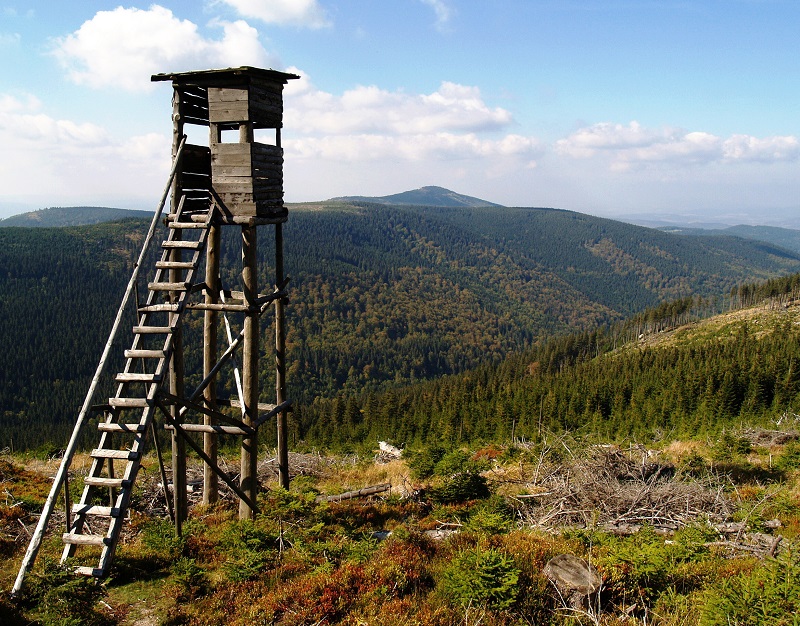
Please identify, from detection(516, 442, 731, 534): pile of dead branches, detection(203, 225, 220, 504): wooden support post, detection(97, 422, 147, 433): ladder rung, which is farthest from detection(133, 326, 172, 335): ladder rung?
detection(516, 442, 731, 534): pile of dead branches

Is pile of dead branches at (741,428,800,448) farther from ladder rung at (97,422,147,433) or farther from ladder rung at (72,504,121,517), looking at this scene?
ladder rung at (72,504,121,517)

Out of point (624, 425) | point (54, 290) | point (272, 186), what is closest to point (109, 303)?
point (54, 290)

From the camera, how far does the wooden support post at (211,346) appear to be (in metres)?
11.3

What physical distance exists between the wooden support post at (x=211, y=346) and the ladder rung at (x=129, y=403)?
11.6 feet

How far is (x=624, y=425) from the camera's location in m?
40.9

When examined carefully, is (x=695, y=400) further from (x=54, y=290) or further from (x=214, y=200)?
(x=54, y=290)

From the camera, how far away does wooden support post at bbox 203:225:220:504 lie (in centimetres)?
1131

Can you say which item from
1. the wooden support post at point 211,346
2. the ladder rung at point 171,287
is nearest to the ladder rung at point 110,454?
the ladder rung at point 171,287

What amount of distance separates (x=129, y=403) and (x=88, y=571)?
2196mm

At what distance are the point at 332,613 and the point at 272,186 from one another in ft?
25.9

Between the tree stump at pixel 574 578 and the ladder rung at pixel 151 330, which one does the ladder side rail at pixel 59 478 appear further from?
the tree stump at pixel 574 578

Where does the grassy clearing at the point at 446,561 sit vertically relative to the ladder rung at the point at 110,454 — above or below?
below

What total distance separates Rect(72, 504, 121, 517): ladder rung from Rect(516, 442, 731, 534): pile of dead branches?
740cm

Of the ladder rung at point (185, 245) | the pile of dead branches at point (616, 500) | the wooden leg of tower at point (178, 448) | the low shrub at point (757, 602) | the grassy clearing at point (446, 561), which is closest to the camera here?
the low shrub at point (757, 602)
